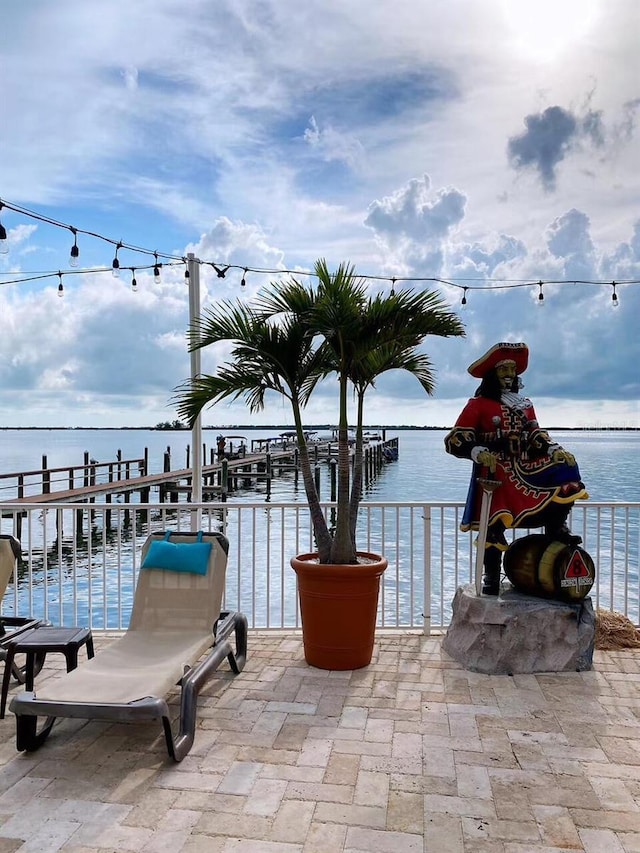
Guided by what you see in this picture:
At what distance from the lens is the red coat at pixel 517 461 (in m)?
4.09

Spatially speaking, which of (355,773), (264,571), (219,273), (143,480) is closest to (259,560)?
→ (264,571)

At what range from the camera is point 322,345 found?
444 cm

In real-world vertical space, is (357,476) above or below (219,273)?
below

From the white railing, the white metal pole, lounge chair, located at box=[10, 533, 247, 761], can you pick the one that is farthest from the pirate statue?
the white metal pole

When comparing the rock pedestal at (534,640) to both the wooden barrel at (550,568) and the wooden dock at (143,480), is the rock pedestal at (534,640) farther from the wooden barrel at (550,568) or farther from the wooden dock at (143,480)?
the wooden dock at (143,480)

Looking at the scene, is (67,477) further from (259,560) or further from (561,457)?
(561,457)

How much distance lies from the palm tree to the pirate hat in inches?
10.0

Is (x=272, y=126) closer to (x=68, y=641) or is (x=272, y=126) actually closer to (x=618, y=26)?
(x=618, y=26)

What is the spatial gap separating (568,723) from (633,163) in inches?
204

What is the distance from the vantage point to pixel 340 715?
11.0 feet

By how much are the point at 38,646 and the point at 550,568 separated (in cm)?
296

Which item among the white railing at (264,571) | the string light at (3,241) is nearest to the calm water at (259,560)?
the white railing at (264,571)

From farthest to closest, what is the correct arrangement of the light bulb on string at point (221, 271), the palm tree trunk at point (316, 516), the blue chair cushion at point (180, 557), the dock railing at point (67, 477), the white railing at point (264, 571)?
the dock railing at point (67, 477), the white railing at point (264, 571), the light bulb on string at point (221, 271), the palm tree trunk at point (316, 516), the blue chair cushion at point (180, 557)

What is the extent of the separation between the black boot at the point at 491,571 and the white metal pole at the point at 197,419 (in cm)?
207
